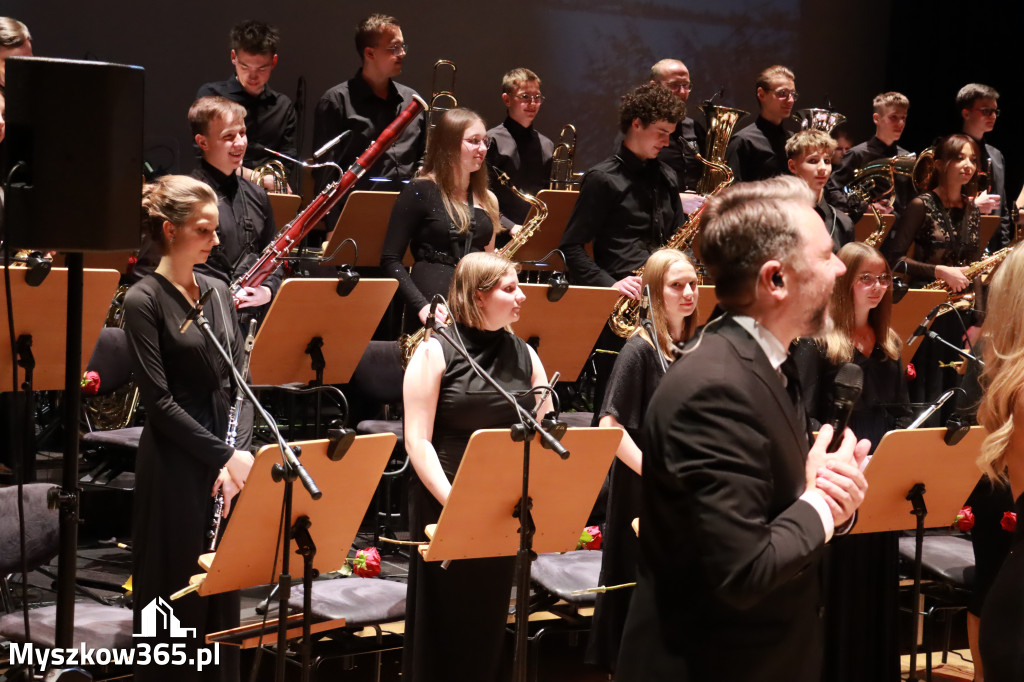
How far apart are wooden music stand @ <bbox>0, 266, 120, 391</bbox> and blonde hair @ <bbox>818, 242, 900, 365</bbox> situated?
8.17 feet

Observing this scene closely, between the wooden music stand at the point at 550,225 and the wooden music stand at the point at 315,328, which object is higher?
the wooden music stand at the point at 550,225

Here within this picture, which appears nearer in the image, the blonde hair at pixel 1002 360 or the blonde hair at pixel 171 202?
the blonde hair at pixel 1002 360

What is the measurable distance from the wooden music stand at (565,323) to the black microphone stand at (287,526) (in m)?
1.76

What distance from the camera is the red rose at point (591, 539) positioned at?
14.3 ft

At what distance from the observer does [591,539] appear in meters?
4.36

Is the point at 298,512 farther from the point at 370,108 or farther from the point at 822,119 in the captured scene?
the point at 822,119

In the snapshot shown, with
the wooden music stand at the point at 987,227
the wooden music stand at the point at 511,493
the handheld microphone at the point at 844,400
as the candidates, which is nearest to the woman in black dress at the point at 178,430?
the wooden music stand at the point at 511,493

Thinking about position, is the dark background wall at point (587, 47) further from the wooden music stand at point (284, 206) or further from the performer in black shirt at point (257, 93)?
the wooden music stand at point (284, 206)

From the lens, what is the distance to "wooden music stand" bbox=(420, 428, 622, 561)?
2939 millimetres

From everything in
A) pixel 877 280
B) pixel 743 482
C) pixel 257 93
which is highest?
pixel 257 93

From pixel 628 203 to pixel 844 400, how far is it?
308cm

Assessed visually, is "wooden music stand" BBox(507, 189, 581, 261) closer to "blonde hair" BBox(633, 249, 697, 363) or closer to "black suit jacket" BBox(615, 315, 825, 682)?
"blonde hair" BBox(633, 249, 697, 363)

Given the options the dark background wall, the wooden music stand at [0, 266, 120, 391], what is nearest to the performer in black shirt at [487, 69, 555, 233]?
the dark background wall

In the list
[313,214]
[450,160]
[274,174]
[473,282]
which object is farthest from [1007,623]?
[274,174]
